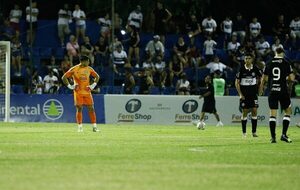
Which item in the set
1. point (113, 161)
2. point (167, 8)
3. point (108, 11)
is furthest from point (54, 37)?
point (113, 161)

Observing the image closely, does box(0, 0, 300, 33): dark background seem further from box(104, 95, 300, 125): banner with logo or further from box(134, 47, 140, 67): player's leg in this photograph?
box(104, 95, 300, 125): banner with logo

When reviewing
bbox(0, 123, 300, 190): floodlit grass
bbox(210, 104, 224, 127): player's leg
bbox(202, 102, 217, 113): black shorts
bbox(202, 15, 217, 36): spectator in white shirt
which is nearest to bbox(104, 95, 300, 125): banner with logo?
bbox(210, 104, 224, 127): player's leg

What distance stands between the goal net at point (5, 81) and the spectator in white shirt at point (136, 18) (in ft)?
26.3

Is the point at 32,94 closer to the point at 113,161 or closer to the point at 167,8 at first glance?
the point at 167,8

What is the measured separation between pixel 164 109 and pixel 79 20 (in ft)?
23.0

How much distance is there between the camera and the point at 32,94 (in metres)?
34.3

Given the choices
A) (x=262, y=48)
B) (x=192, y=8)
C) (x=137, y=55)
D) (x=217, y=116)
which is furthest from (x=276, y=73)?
(x=192, y=8)

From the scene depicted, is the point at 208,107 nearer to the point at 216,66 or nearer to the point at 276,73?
the point at 216,66

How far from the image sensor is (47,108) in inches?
1348

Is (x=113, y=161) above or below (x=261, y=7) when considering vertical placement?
below

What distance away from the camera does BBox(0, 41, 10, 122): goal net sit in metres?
32.0

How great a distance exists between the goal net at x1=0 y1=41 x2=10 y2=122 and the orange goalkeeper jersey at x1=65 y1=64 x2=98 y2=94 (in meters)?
6.89

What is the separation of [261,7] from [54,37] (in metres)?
10.8

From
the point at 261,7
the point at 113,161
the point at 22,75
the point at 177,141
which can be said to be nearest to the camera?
the point at 113,161
